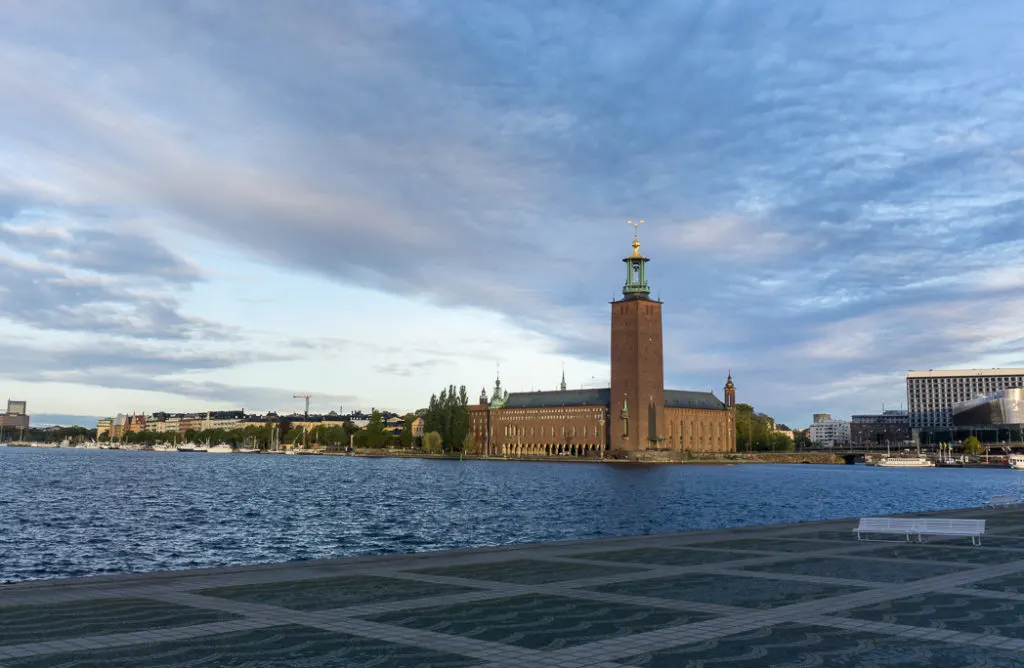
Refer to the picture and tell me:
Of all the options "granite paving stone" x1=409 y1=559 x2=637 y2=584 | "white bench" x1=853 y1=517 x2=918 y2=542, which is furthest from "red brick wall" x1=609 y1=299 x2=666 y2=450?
"granite paving stone" x1=409 y1=559 x2=637 y2=584

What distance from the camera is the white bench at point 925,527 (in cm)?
2208

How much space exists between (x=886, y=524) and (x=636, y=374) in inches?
6017

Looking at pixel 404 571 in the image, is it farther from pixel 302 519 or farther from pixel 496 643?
pixel 302 519

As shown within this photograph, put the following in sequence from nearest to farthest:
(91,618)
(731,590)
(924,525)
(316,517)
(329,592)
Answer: (91,618) < (329,592) < (731,590) < (924,525) < (316,517)

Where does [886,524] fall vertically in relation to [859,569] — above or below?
above

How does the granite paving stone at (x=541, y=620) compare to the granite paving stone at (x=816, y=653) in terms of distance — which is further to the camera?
the granite paving stone at (x=541, y=620)

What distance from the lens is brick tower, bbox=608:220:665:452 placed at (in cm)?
17638

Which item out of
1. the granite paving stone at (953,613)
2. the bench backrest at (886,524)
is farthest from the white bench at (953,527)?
the granite paving stone at (953,613)

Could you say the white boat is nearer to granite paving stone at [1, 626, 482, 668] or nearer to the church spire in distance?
the church spire in distance

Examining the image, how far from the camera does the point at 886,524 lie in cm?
2388

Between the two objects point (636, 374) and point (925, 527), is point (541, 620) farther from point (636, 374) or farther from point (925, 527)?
point (636, 374)

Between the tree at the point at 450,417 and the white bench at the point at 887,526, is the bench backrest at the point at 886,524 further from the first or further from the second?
the tree at the point at 450,417

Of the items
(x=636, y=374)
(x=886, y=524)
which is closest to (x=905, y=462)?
(x=636, y=374)

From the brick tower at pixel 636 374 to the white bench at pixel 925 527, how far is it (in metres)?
152
